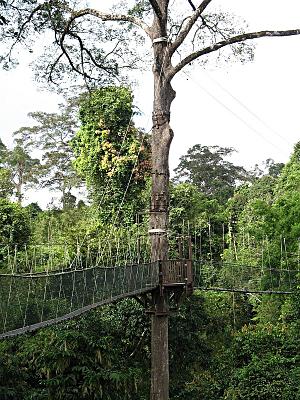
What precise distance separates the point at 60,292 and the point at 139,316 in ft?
11.5

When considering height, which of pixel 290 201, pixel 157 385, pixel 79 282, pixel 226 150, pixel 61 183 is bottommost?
pixel 157 385

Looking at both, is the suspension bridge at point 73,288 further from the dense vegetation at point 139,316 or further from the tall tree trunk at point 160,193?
the dense vegetation at point 139,316

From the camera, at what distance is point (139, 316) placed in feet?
23.1

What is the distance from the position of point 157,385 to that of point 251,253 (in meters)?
5.76

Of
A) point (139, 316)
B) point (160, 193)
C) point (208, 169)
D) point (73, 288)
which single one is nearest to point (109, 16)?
point (160, 193)

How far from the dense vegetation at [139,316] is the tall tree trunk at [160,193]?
27 cm

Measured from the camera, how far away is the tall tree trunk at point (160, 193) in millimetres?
4996

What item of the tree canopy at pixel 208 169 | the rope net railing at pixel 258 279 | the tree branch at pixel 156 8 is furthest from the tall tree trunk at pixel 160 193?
the tree canopy at pixel 208 169

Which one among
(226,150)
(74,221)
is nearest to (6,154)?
(74,221)

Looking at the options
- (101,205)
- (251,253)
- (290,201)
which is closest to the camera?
(290,201)

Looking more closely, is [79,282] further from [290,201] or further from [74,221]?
[74,221]

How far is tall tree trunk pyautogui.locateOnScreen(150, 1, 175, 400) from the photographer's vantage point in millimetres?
4996

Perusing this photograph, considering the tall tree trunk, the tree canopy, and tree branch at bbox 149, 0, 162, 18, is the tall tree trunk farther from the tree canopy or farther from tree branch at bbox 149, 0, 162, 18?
the tree canopy

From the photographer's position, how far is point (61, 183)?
17203 mm
